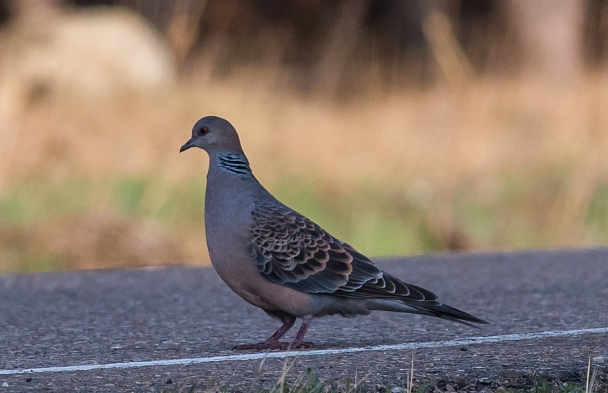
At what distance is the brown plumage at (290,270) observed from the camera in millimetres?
5027

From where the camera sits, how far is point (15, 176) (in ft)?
40.8

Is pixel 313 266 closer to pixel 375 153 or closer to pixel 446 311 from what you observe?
pixel 446 311

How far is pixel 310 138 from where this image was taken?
48.1 ft

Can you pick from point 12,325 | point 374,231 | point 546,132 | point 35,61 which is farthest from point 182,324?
point 35,61

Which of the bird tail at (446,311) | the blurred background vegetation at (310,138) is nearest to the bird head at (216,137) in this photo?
the bird tail at (446,311)

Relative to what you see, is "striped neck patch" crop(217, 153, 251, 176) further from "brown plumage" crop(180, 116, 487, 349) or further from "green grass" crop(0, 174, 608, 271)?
"green grass" crop(0, 174, 608, 271)

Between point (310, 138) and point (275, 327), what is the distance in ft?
29.0

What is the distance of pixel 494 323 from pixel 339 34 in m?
18.7

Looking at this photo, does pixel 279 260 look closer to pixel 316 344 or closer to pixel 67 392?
pixel 316 344

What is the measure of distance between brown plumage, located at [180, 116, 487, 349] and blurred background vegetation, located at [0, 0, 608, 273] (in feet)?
15.9

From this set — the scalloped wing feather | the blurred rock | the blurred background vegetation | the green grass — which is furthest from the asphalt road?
the blurred rock

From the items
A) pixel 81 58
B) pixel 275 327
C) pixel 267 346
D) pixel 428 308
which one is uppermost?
pixel 81 58

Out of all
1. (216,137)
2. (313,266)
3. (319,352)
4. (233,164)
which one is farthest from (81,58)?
(319,352)

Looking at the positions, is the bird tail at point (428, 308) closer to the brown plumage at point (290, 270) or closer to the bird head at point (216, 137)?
the brown plumage at point (290, 270)
